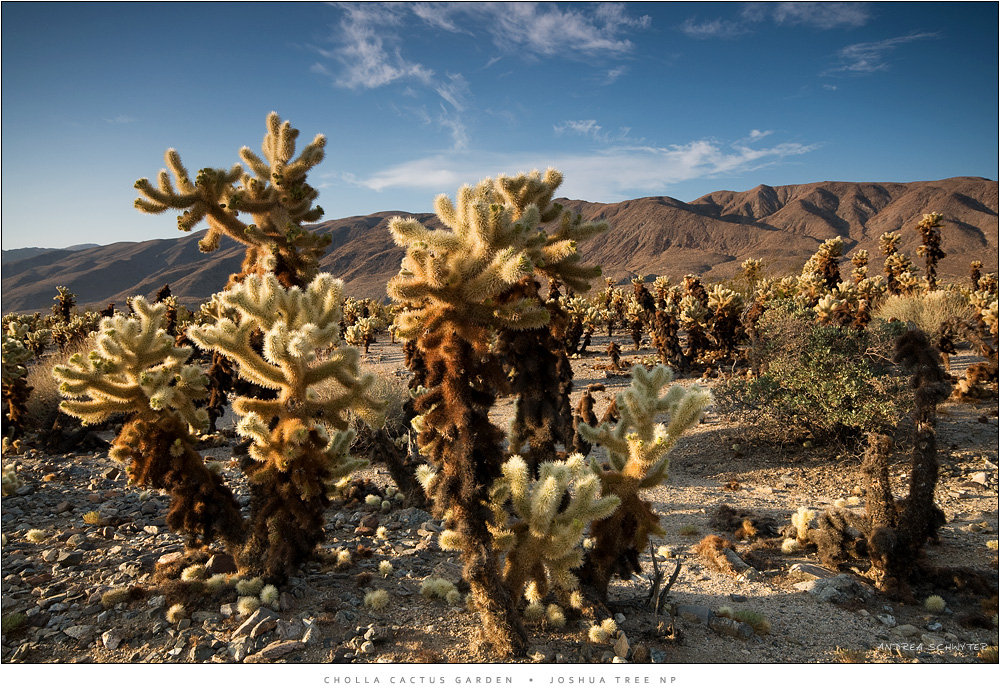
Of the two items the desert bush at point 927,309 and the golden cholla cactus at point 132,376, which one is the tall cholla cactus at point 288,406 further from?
the desert bush at point 927,309

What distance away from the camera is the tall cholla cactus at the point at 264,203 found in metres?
6.59

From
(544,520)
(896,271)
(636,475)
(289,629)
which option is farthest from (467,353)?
(896,271)

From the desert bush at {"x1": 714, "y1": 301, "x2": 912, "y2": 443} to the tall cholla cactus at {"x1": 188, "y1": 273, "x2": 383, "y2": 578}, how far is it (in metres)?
9.33

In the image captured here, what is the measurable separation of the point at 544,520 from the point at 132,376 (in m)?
3.98

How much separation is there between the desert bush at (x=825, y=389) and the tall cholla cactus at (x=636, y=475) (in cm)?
712

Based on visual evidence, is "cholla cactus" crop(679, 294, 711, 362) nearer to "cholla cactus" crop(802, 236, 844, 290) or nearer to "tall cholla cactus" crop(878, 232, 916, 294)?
"cholla cactus" crop(802, 236, 844, 290)

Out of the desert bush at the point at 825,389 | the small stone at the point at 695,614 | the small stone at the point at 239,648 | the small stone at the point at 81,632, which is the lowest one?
the small stone at the point at 695,614

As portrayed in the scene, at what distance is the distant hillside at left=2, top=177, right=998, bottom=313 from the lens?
107188 mm

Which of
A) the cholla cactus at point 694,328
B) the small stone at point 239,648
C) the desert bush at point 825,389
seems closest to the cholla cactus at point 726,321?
the cholla cactus at point 694,328

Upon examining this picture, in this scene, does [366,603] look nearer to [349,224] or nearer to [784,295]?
[784,295]

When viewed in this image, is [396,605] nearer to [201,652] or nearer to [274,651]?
[274,651]

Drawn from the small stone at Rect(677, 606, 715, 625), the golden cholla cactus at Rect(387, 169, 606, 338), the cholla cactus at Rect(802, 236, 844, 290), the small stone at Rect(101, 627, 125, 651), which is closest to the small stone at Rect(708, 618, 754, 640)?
the small stone at Rect(677, 606, 715, 625)

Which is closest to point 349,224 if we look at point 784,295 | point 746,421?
point 784,295
